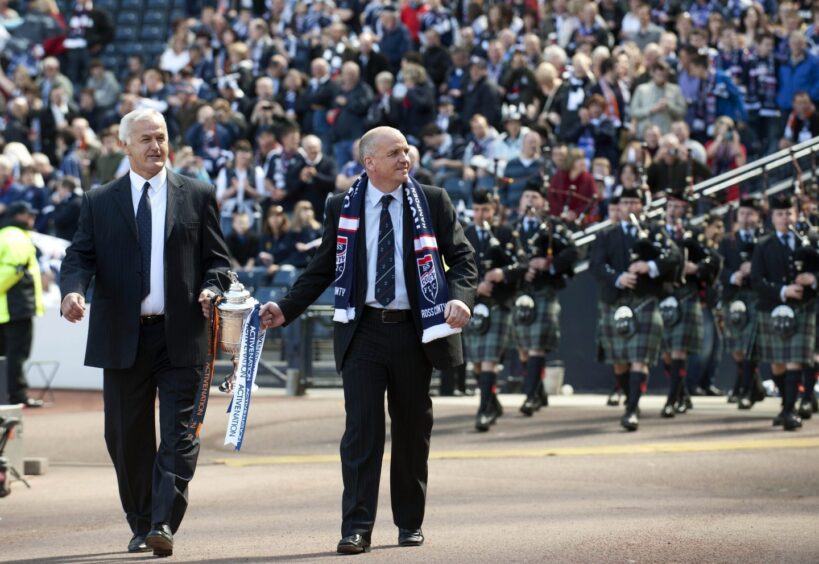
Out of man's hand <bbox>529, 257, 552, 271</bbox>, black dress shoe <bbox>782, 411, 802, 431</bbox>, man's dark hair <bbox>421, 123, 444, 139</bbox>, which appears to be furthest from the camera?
man's dark hair <bbox>421, 123, 444, 139</bbox>

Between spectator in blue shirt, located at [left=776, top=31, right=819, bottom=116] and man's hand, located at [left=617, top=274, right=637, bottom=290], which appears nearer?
man's hand, located at [left=617, top=274, right=637, bottom=290]

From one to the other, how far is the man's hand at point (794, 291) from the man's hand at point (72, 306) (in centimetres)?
738

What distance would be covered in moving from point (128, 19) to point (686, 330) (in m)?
15.7

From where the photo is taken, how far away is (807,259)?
12.8m

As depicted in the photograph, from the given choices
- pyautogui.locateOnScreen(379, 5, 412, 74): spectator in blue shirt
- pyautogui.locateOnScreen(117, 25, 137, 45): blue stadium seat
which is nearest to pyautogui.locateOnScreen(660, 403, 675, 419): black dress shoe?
pyautogui.locateOnScreen(379, 5, 412, 74): spectator in blue shirt

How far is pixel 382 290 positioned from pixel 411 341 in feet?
0.87

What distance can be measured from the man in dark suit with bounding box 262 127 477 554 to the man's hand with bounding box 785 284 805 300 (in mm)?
6178

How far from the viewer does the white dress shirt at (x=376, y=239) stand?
7.12 m

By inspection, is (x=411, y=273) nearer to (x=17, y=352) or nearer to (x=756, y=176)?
(x=17, y=352)

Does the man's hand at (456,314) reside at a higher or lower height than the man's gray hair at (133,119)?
lower

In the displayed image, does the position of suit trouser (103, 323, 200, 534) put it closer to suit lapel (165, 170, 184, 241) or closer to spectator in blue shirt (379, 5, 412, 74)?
suit lapel (165, 170, 184, 241)

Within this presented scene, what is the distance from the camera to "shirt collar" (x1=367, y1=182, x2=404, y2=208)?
7.19 m

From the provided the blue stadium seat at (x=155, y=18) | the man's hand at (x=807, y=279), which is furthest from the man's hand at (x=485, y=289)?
the blue stadium seat at (x=155, y=18)

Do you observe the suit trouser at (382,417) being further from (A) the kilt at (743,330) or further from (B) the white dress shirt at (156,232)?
(A) the kilt at (743,330)
